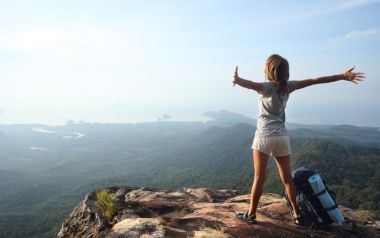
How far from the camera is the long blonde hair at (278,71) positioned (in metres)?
7.05

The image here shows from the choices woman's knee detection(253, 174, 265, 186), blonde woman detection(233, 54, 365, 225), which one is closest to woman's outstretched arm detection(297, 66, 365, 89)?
blonde woman detection(233, 54, 365, 225)

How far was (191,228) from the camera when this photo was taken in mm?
8102

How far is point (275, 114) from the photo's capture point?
24.6ft

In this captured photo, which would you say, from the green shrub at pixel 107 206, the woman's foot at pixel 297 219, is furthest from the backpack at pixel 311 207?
the green shrub at pixel 107 206

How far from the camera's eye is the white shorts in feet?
24.0

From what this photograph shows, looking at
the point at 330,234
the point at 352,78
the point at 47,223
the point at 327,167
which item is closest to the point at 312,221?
the point at 330,234

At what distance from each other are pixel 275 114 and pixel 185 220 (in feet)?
10.6

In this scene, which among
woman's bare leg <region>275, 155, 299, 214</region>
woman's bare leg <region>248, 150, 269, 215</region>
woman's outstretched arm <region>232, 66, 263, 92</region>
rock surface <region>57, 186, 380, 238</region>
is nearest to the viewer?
woman's outstretched arm <region>232, 66, 263, 92</region>

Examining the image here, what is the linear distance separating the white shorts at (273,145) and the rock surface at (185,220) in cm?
170

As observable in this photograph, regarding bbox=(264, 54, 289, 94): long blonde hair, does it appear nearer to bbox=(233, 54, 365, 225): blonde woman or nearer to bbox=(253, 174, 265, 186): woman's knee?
bbox=(233, 54, 365, 225): blonde woman

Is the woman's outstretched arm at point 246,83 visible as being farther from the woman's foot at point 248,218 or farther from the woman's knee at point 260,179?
the woman's foot at point 248,218

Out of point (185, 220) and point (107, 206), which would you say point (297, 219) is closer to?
point (185, 220)

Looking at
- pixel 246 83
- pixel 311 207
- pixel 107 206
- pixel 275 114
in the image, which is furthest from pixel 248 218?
pixel 107 206

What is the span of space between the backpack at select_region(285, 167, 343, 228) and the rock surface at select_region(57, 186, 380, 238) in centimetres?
21
